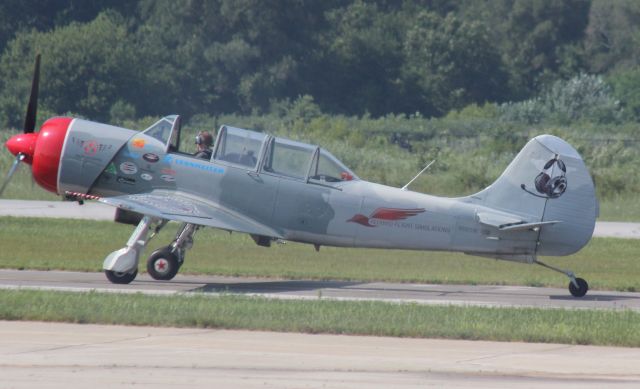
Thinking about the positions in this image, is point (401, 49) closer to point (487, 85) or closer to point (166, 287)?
point (487, 85)

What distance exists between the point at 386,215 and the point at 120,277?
3.66 meters

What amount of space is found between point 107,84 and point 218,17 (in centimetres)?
1415

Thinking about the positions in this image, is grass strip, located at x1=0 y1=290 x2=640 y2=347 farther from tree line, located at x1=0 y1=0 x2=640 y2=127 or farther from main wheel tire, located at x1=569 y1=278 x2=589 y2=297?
tree line, located at x1=0 y1=0 x2=640 y2=127

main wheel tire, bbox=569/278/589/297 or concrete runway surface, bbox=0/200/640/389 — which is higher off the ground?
main wheel tire, bbox=569/278/589/297

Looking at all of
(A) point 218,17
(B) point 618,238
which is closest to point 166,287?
(B) point 618,238

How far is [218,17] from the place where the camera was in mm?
72938

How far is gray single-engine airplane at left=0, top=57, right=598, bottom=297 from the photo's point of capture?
16078 mm

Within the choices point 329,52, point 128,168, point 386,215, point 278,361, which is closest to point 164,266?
point 128,168

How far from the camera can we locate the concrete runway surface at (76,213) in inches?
1072

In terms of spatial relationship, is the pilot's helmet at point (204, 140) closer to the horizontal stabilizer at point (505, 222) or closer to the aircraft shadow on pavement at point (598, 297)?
the horizontal stabilizer at point (505, 222)

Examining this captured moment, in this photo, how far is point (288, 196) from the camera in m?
16.6

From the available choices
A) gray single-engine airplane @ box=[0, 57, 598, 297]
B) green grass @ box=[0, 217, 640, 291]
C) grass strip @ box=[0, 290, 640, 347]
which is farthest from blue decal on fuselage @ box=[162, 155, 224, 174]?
grass strip @ box=[0, 290, 640, 347]

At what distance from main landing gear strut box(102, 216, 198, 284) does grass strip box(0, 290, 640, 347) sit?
203 cm

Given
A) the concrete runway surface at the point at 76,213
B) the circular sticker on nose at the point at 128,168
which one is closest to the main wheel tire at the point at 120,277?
the circular sticker on nose at the point at 128,168
